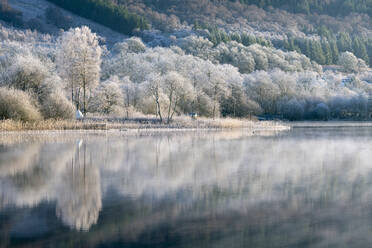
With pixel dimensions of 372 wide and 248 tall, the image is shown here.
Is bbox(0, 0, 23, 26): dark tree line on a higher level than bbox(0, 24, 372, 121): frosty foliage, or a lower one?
higher

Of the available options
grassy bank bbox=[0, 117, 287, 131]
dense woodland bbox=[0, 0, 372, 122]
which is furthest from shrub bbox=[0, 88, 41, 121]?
grassy bank bbox=[0, 117, 287, 131]

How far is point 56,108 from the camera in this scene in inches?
1994

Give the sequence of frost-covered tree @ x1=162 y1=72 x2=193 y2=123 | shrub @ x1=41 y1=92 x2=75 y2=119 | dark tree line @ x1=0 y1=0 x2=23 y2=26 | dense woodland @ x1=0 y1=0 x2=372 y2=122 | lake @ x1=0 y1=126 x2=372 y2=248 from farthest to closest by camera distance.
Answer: dark tree line @ x1=0 y1=0 x2=23 y2=26 < frost-covered tree @ x1=162 y1=72 x2=193 y2=123 < dense woodland @ x1=0 y1=0 x2=372 y2=122 < shrub @ x1=41 y1=92 x2=75 y2=119 < lake @ x1=0 y1=126 x2=372 y2=248

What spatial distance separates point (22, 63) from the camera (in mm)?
51500

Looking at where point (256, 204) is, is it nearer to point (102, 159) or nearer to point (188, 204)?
point (188, 204)

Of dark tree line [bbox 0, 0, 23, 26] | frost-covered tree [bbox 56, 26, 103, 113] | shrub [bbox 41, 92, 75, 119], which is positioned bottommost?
shrub [bbox 41, 92, 75, 119]

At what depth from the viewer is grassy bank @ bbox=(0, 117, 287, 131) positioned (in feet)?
147

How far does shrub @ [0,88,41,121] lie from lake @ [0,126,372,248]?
57.6ft

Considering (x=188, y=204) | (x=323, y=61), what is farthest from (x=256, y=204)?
(x=323, y=61)

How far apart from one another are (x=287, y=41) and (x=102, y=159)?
17627 centimetres

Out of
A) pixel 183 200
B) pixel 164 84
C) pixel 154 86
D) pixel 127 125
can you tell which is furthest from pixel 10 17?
pixel 183 200

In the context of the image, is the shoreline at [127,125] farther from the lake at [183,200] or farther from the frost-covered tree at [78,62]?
the lake at [183,200]

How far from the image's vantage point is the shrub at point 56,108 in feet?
165

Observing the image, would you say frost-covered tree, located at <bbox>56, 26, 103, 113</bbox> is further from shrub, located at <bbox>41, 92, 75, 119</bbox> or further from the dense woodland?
shrub, located at <bbox>41, 92, 75, 119</bbox>
